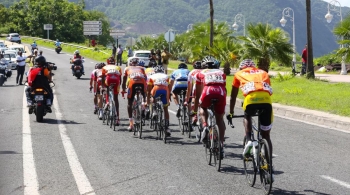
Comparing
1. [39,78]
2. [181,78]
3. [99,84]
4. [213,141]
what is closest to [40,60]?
[39,78]

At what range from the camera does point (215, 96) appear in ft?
Result: 34.6

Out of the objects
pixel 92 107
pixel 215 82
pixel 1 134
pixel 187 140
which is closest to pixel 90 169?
pixel 215 82

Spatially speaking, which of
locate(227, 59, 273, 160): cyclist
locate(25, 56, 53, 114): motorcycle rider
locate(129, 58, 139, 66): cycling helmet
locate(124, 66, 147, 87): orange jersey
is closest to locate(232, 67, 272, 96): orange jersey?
locate(227, 59, 273, 160): cyclist

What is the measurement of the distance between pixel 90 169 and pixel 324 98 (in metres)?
12.7

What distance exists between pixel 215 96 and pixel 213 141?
2.57ft

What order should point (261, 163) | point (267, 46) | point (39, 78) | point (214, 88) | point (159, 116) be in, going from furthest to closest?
point (267, 46)
point (39, 78)
point (159, 116)
point (214, 88)
point (261, 163)

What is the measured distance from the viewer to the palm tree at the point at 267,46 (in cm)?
3106

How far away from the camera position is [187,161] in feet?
36.1

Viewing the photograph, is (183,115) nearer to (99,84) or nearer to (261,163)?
(99,84)

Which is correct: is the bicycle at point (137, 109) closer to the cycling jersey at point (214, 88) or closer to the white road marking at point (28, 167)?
the white road marking at point (28, 167)

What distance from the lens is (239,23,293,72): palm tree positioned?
3106 cm

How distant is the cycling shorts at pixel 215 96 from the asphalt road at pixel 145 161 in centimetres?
97

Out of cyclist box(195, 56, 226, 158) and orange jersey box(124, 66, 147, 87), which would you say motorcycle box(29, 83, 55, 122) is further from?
cyclist box(195, 56, 226, 158)

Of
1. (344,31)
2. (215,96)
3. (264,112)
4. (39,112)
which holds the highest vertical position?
(344,31)
